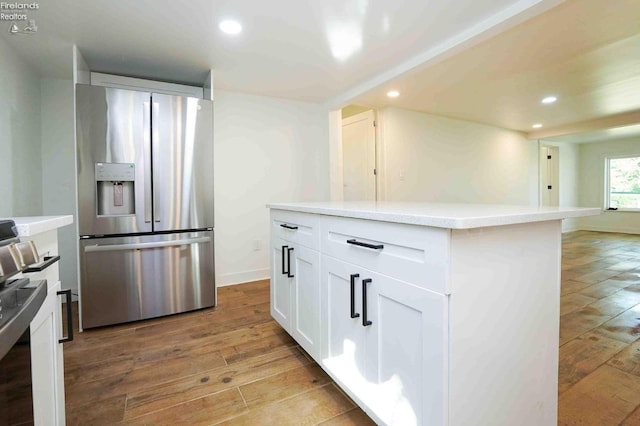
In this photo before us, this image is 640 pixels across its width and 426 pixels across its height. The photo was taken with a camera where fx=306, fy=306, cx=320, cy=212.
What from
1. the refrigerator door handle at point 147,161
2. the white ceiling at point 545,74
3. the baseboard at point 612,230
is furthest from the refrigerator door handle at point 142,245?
the baseboard at point 612,230

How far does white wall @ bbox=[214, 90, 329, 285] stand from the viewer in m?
3.36

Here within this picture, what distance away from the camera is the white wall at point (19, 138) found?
2189 millimetres

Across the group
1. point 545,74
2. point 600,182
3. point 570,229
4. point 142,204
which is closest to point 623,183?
point 600,182

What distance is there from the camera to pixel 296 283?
5.94 feet

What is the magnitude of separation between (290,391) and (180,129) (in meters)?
2.10

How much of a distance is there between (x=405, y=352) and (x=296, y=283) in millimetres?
887

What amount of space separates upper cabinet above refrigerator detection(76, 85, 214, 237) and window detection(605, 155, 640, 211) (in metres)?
9.03

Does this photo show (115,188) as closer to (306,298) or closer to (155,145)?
(155,145)

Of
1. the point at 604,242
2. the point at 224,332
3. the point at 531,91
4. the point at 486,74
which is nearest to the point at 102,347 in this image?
the point at 224,332

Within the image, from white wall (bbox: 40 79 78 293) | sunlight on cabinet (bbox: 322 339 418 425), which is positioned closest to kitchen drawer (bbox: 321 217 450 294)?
sunlight on cabinet (bbox: 322 339 418 425)

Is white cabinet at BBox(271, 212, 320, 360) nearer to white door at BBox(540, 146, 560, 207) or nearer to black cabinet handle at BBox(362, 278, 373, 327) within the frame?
black cabinet handle at BBox(362, 278, 373, 327)

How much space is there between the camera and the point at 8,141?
2.24 metres

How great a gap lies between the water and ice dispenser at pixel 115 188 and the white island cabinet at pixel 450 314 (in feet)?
6.04

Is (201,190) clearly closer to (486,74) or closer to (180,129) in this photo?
(180,129)
